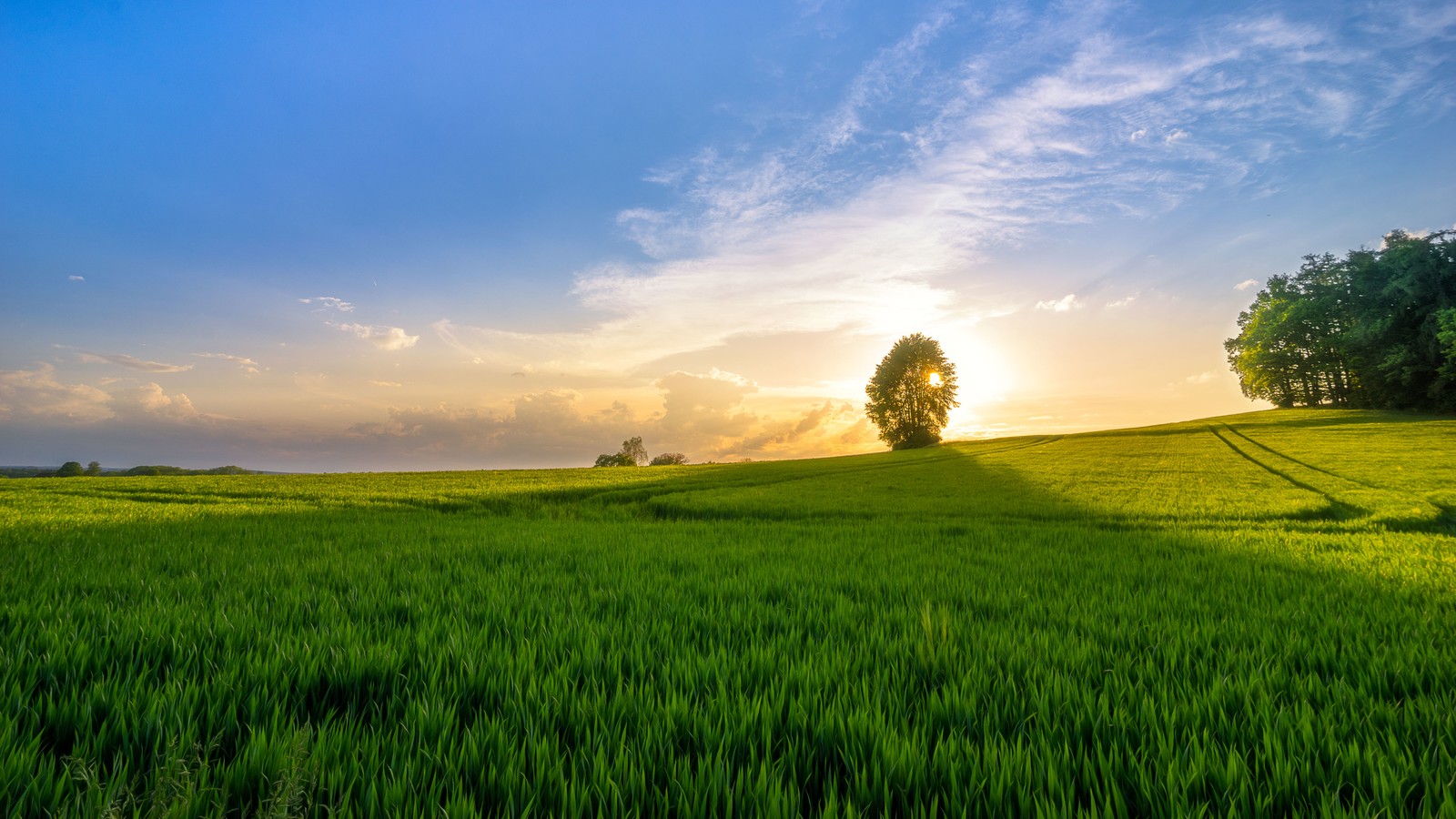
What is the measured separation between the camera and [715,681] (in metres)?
3.19

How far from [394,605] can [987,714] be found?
15.0 ft

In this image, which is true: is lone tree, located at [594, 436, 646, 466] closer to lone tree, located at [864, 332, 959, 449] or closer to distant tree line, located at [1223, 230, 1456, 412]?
lone tree, located at [864, 332, 959, 449]

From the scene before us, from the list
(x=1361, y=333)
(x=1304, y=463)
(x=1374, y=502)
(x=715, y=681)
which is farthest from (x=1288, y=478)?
(x=1361, y=333)

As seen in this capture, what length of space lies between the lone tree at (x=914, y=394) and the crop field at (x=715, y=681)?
64336 millimetres

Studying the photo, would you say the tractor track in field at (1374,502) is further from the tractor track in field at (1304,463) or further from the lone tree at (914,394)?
the lone tree at (914,394)

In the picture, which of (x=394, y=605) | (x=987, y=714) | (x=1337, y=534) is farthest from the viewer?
(x=1337, y=534)

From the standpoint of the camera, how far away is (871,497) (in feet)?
68.1

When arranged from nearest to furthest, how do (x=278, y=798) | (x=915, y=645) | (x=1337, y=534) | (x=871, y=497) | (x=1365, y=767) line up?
(x=278, y=798) < (x=1365, y=767) < (x=915, y=645) < (x=1337, y=534) < (x=871, y=497)

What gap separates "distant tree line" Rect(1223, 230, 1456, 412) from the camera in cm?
5219

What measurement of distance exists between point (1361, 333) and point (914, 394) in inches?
1637

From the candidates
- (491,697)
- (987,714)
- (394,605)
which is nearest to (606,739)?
(491,697)

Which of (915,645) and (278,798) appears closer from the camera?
(278,798)

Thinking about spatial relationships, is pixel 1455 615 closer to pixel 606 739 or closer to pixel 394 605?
pixel 606 739

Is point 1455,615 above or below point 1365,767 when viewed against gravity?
below
